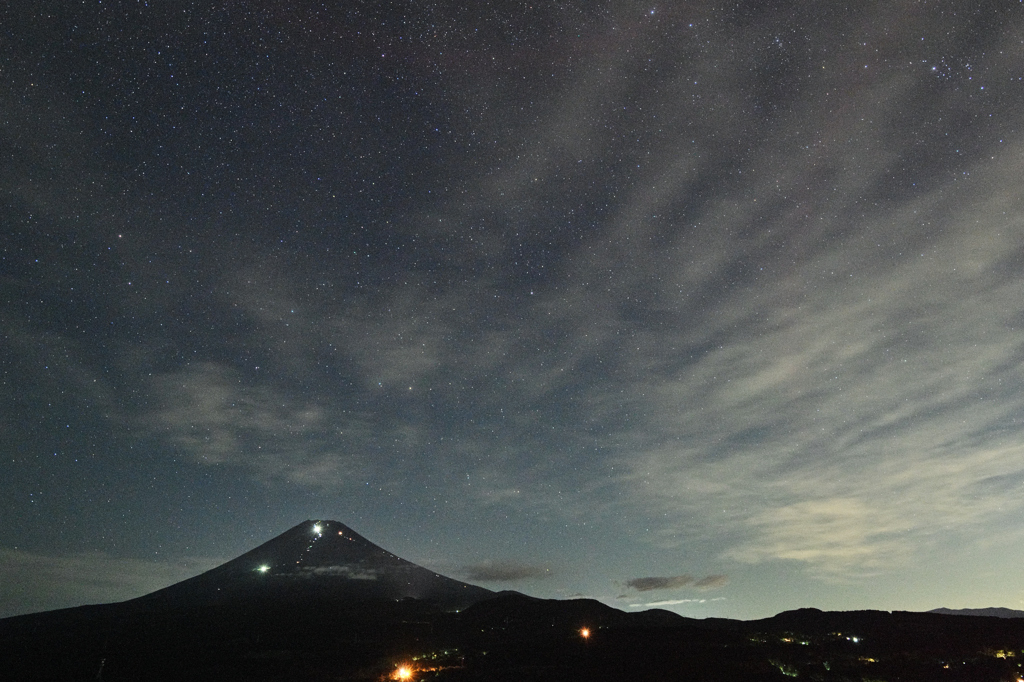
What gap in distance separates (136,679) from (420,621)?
8723 centimetres

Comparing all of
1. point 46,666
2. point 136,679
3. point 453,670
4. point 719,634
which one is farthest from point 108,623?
point 719,634

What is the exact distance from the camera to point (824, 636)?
527ft

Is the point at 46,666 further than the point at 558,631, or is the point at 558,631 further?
the point at 558,631

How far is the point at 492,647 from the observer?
468 feet

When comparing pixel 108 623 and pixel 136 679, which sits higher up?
pixel 108 623

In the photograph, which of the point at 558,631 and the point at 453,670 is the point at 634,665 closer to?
the point at 453,670

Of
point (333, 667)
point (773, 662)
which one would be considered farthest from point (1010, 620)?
point (333, 667)

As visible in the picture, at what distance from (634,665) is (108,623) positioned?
166 meters

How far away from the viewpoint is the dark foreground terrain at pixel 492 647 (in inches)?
4277

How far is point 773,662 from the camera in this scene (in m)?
111

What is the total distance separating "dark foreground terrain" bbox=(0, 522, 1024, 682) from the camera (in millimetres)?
108625

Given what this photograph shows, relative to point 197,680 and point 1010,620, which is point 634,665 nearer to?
point 197,680

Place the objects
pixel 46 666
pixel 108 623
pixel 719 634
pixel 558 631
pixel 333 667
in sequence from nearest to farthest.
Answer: pixel 333 667
pixel 46 666
pixel 719 634
pixel 558 631
pixel 108 623

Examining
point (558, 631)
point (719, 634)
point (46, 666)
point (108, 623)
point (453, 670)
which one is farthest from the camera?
point (108, 623)
